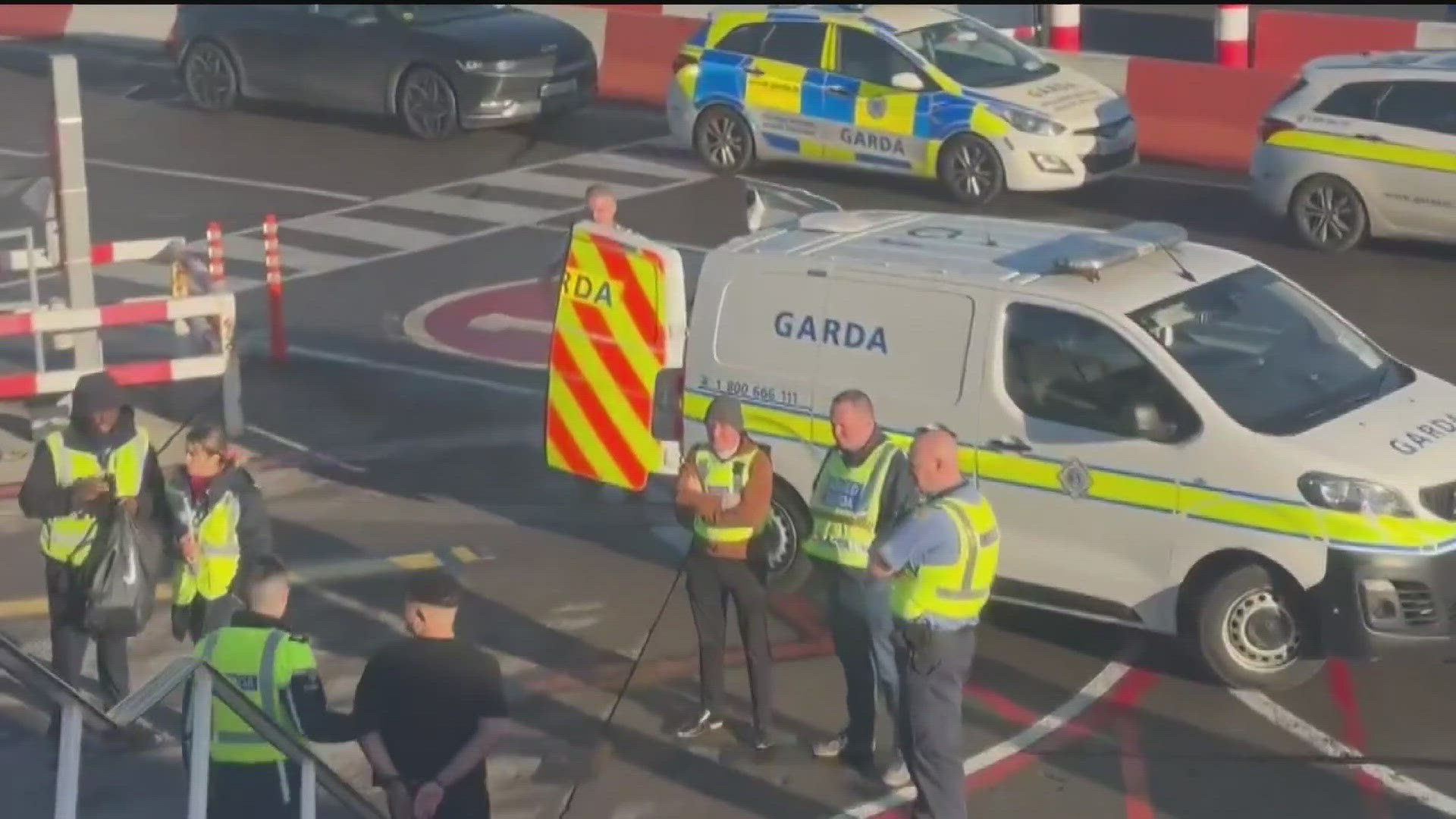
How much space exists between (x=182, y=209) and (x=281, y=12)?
4.06 m

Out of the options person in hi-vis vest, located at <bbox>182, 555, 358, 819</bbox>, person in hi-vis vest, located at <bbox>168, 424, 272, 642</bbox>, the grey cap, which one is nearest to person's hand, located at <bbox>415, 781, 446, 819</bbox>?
person in hi-vis vest, located at <bbox>182, 555, 358, 819</bbox>

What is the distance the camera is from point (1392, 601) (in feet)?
31.6

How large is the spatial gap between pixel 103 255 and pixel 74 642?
5.58 m

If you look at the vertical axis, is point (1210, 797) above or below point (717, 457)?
below

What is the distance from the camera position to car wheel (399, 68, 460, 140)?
75.8 ft

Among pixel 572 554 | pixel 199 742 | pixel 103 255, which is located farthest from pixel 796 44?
pixel 199 742

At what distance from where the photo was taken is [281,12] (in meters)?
24.4

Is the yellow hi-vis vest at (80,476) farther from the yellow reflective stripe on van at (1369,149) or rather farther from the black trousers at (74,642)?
the yellow reflective stripe on van at (1369,149)

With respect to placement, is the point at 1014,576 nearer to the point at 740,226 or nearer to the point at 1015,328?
the point at 1015,328

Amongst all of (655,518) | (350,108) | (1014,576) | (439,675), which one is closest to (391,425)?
(655,518)

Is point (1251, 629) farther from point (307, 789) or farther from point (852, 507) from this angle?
point (307, 789)

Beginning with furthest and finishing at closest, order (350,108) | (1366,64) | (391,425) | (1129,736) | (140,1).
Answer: (140,1)
(350,108)
(1366,64)
(391,425)
(1129,736)

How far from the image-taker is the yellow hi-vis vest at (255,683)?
7.18 meters

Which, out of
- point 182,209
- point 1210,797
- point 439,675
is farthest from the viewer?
point 182,209
